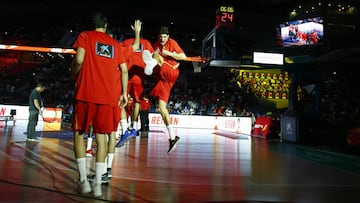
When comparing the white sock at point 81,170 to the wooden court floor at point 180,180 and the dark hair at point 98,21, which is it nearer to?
the wooden court floor at point 180,180

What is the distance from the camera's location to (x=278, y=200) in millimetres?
3021

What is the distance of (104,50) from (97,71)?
0.70 feet

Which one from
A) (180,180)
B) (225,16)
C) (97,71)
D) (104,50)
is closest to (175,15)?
(225,16)

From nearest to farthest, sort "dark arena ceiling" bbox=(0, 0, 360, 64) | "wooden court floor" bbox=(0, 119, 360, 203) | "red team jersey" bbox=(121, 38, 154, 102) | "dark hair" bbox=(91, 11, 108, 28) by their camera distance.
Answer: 1. "wooden court floor" bbox=(0, 119, 360, 203)
2. "dark hair" bbox=(91, 11, 108, 28)
3. "red team jersey" bbox=(121, 38, 154, 102)
4. "dark arena ceiling" bbox=(0, 0, 360, 64)

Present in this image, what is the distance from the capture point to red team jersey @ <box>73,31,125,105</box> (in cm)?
295

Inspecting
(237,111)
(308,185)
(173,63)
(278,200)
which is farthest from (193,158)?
(237,111)

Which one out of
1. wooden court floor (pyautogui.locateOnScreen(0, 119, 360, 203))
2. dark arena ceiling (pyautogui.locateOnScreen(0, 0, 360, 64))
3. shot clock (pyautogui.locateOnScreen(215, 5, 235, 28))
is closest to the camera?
wooden court floor (pyautogui.locateOnScreen(0, 119, 360, 203))

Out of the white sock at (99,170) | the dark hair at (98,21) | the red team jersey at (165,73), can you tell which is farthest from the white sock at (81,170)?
the red team jersey at (165,73)

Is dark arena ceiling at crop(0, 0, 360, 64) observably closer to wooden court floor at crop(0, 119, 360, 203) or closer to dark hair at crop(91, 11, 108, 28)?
wooden court floor at crop(0, 119, 360, 203)

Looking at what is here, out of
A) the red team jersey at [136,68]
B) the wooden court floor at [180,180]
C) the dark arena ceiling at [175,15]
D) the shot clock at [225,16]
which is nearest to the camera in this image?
the wooden court floor at [180,180]

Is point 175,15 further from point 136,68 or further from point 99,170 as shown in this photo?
point 99,170

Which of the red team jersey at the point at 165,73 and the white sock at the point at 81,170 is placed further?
the red team jersey at the point at 165,73

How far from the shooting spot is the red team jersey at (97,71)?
295cm

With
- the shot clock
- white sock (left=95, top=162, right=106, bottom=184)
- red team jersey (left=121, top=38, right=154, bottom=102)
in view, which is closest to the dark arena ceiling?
the shot clock
